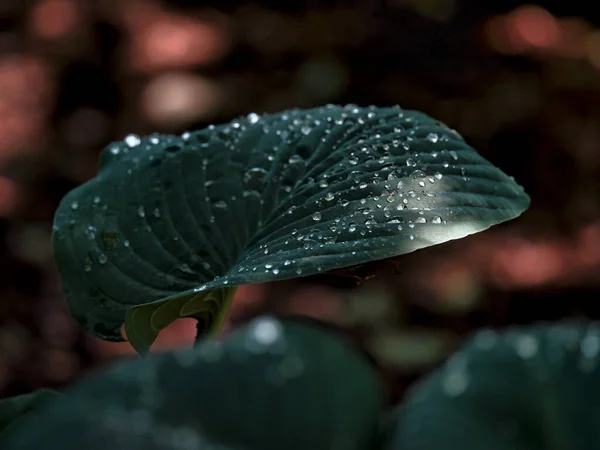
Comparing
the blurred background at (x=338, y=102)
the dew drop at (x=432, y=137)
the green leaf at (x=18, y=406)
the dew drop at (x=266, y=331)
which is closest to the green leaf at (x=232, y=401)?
the dew drop at (x=266, y=331)

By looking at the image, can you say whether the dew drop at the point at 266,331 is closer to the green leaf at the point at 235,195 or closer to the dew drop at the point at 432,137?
the green leaf at the point at 235,195

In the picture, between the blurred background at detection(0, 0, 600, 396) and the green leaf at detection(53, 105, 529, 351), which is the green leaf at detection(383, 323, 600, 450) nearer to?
the green leaf at detection(53, 105, 529, 351)

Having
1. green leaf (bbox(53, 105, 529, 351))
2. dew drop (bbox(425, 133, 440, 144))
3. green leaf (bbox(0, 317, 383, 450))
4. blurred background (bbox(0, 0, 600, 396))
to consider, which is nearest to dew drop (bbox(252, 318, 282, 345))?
green leaf (bbox(0, 317, 383, 450))

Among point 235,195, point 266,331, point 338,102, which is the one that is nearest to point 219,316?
point 235,195

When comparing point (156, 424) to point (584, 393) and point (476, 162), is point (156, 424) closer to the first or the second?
point (584, 393)

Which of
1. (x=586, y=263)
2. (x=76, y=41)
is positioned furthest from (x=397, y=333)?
(x=76, y=41)

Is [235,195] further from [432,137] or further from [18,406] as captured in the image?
[18,406]
